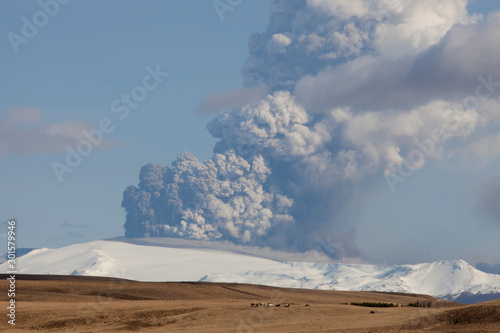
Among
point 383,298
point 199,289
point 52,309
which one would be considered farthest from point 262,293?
point 52,309

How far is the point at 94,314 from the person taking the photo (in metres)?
63.9

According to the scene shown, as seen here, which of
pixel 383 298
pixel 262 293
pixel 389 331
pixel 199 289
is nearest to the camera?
pixel 389 331

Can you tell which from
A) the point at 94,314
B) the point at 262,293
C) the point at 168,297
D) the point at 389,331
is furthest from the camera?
the point at 262,293

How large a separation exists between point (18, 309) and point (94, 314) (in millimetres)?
7739

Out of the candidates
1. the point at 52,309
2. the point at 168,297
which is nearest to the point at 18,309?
the point at 52,309

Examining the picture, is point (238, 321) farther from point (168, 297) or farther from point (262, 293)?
point (262, 293)

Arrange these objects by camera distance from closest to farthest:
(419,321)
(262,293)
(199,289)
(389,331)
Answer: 1. (389,331)
2. (419,321)
3. (199,289)
4. (262,293)

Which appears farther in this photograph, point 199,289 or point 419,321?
point 199,289

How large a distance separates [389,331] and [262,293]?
213 feet

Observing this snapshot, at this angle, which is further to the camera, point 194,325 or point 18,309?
point 18,309

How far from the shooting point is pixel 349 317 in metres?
57.9

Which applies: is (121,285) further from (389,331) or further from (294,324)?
(389,331)

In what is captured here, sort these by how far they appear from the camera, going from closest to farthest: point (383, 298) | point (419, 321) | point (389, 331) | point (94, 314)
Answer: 1. point (389, 331)
2. point (419, 321)
3. point (94, 314)
4. point (383, 298)

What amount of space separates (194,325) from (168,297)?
3232 cm
